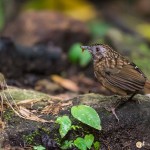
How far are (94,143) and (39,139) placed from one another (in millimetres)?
539

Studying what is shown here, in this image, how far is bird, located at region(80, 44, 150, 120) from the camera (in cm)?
584

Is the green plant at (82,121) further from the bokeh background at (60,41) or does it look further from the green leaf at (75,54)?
the green leaf at (75,54)

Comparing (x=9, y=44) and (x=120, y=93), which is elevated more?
(x=120, y=93)

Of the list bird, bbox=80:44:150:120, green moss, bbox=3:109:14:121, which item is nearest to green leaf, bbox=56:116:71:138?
green moss, bbox=3:109:14:121

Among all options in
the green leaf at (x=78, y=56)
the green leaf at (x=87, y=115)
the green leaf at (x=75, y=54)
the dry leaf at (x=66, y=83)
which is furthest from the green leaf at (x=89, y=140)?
the green leaf at (x=75, y=54)

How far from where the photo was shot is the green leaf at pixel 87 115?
17.4 feet

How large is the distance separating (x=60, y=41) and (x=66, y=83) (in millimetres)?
1816

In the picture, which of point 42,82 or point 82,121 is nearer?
point 82,121

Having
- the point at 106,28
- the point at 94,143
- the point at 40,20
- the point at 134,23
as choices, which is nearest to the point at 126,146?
the point at 94,143

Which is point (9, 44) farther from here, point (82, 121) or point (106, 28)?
point (106, 28)

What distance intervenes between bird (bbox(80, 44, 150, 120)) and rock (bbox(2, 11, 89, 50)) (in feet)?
12.6

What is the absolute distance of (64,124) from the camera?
532 centimetres

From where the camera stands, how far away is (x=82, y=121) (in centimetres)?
529

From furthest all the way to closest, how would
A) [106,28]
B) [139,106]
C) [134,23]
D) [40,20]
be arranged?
[134,23] < [106,28] < [40,20] < [139,106]
